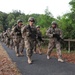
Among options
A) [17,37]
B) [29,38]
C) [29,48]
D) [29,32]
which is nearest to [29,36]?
[29,38]

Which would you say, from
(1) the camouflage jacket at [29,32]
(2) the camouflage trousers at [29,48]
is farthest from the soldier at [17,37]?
(2) the camouflage trousers at [29,48]

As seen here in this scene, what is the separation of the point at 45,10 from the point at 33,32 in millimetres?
18975

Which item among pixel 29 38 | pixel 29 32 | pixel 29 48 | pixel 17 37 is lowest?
pixel 29 48

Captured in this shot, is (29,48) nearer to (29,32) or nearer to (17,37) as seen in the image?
(29,32)

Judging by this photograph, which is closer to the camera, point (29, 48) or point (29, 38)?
point (29, 48)

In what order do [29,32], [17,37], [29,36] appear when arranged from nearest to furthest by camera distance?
[29,32] < [29,36] < [17,37]

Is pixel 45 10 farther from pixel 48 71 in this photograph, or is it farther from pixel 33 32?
pixel 48 71

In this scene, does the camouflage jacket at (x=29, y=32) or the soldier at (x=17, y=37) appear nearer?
the camouflage jacket at (x=29, y=32)

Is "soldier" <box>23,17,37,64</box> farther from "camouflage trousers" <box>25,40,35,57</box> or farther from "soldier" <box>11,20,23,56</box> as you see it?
"soldier" <box>11,20,23,56</box>

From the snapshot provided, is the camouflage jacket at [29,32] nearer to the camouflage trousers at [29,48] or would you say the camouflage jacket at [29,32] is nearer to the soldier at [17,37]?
the camouflage trousers at [29,48]

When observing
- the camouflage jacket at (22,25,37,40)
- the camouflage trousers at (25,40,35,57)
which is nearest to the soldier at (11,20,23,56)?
the camouflage jacket at (22,25,37,40)

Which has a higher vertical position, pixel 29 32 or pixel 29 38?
pixel 29 32

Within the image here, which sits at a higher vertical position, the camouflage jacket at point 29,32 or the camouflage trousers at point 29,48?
the camouflage jacket at point 29,32

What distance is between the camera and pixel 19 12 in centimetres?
11194
